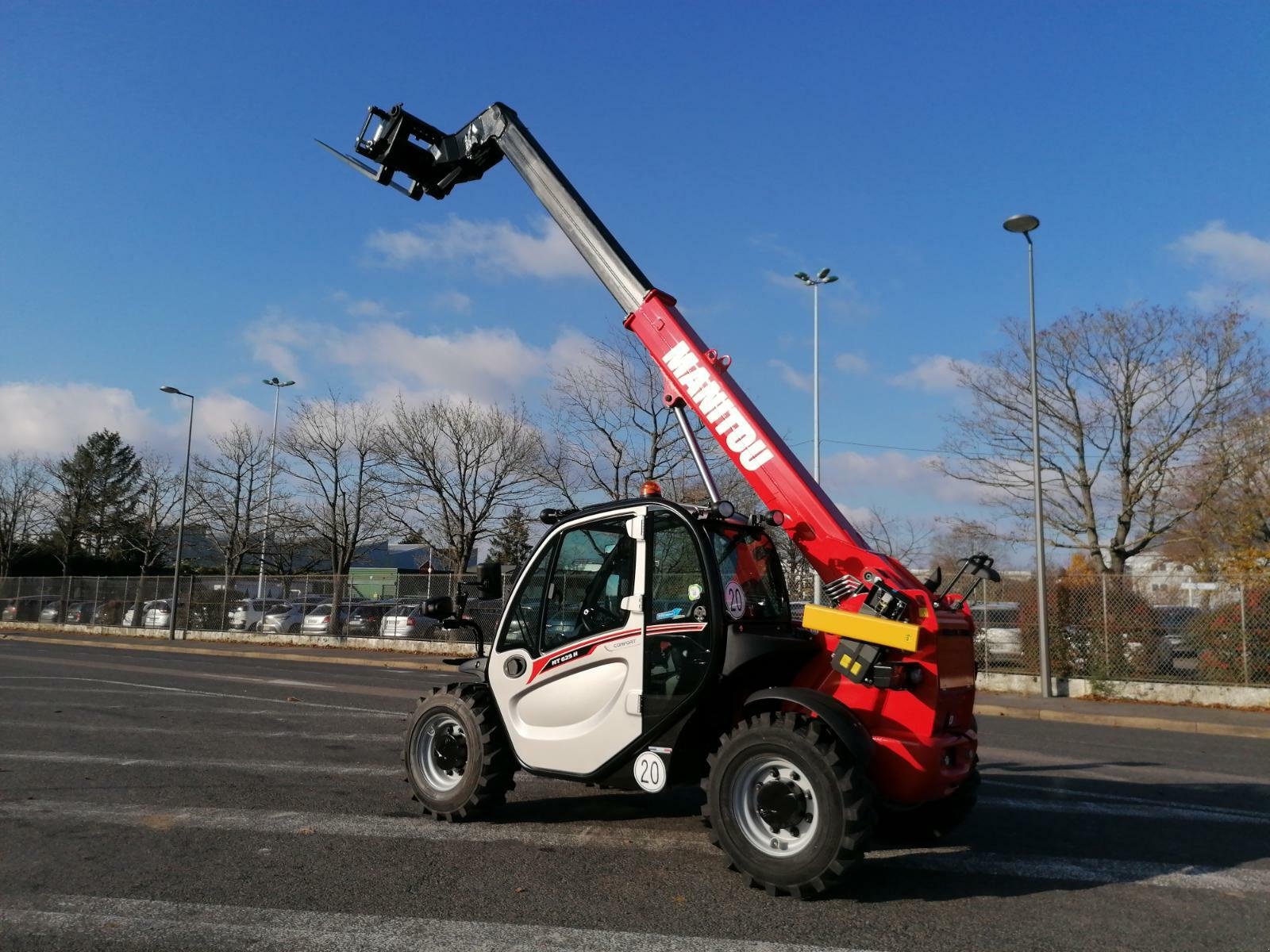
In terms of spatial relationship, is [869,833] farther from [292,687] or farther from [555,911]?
[292,687]

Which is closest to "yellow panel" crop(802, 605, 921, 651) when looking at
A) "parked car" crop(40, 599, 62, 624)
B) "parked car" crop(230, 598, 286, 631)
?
"parked car" crop(230, 598, 286, 631)

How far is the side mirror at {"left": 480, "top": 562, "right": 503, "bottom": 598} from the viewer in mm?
5820

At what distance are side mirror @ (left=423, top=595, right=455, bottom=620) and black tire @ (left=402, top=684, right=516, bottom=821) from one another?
52cm

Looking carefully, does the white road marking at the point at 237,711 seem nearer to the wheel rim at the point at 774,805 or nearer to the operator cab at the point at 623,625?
the operator cab at the point at 623,625

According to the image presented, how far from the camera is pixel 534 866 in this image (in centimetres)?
530

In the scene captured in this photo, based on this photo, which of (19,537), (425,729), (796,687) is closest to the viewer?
(796,687)

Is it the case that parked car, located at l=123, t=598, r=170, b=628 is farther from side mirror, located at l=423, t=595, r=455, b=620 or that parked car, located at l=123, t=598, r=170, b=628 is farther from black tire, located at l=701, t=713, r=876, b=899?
black tire, located at l=701, t=713, r=876, b=899

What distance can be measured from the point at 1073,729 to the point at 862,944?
Result: 1088cm

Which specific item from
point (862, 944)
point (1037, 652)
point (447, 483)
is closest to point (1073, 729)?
point (1037, 652)

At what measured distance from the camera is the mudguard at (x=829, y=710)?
15.5 ft

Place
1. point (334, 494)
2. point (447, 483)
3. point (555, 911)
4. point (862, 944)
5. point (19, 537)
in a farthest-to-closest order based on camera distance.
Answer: point (19, 537) → point (334, 494) → point (447, 483) → point (555, 911) → point (862, 944)

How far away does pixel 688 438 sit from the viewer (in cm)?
662

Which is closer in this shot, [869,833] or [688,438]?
[869,833]

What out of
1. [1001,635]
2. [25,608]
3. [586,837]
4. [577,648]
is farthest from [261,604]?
[577,648]
